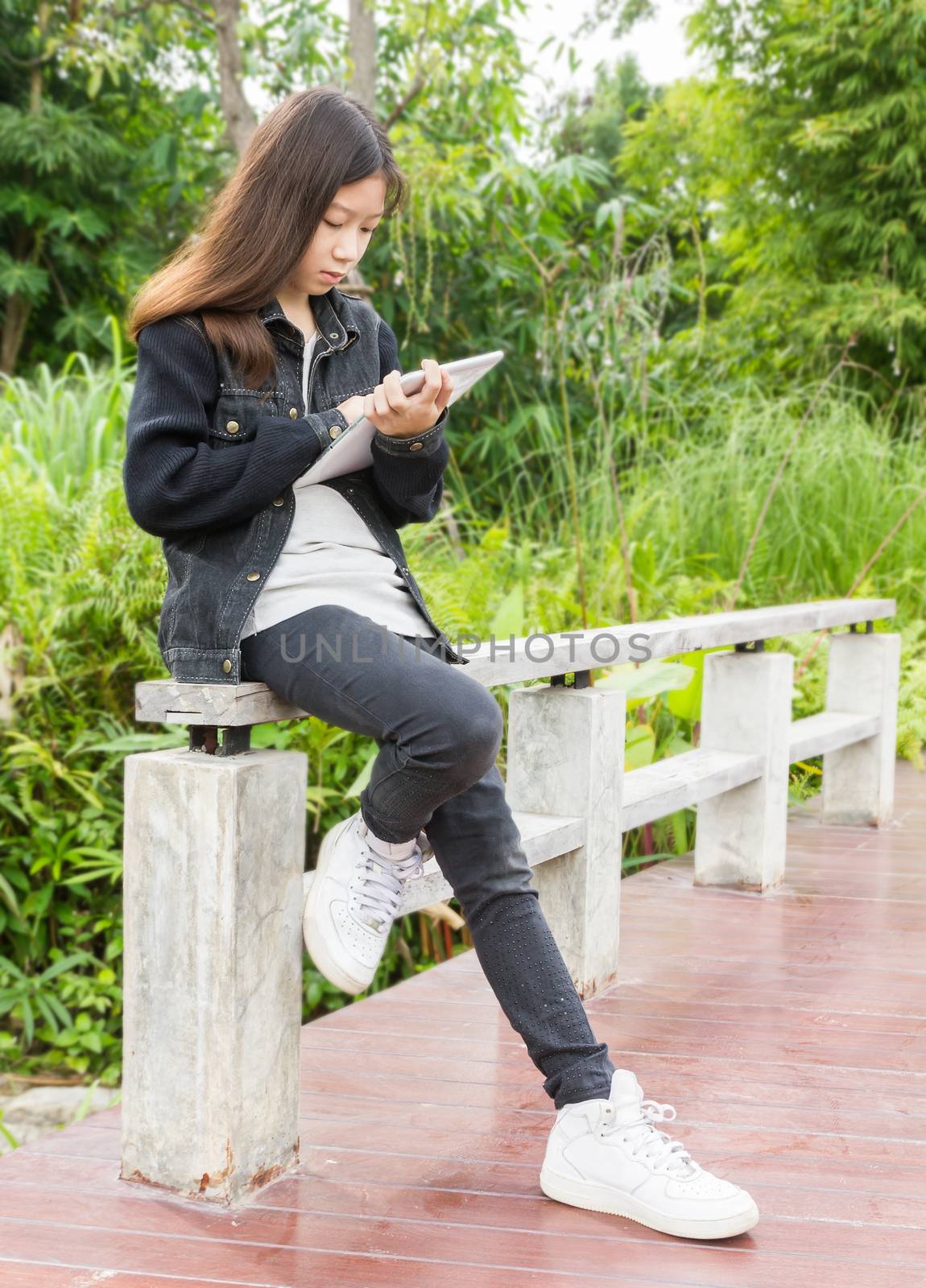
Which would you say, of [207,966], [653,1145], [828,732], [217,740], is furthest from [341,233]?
[828,732]

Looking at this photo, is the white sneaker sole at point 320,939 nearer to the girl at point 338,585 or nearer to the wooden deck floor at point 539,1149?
the girl at point 338,585

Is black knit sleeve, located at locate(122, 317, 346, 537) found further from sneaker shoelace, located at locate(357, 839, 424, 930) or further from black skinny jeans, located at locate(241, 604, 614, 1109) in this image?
sneaker shoelace, located at locate(357, 839, 424, 930)

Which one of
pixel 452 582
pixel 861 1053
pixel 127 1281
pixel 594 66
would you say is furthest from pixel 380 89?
pixel 127 1281

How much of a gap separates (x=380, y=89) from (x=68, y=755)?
5.41 metres

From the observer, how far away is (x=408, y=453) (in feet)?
5.82

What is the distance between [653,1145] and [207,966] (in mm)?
611

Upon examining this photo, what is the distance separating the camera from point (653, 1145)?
1.71m

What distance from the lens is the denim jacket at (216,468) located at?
1.66m

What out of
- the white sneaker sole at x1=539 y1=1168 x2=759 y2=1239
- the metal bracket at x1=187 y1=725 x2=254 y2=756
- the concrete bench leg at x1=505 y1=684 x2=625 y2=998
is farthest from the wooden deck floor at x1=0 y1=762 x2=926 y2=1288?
the metal bracket at x1=187 y1=725 x2=254 y2=756

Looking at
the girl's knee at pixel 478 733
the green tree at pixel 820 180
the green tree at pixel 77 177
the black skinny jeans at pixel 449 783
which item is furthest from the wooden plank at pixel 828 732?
the green tree at pixel 77 177

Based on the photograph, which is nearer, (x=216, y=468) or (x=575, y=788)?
(x=216, y=468)

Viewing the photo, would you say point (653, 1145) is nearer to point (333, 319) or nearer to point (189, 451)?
point (189, 451)

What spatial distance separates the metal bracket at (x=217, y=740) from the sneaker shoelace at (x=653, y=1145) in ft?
2.19

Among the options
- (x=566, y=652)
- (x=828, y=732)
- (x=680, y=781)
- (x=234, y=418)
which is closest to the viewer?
(x=234, y=418)
